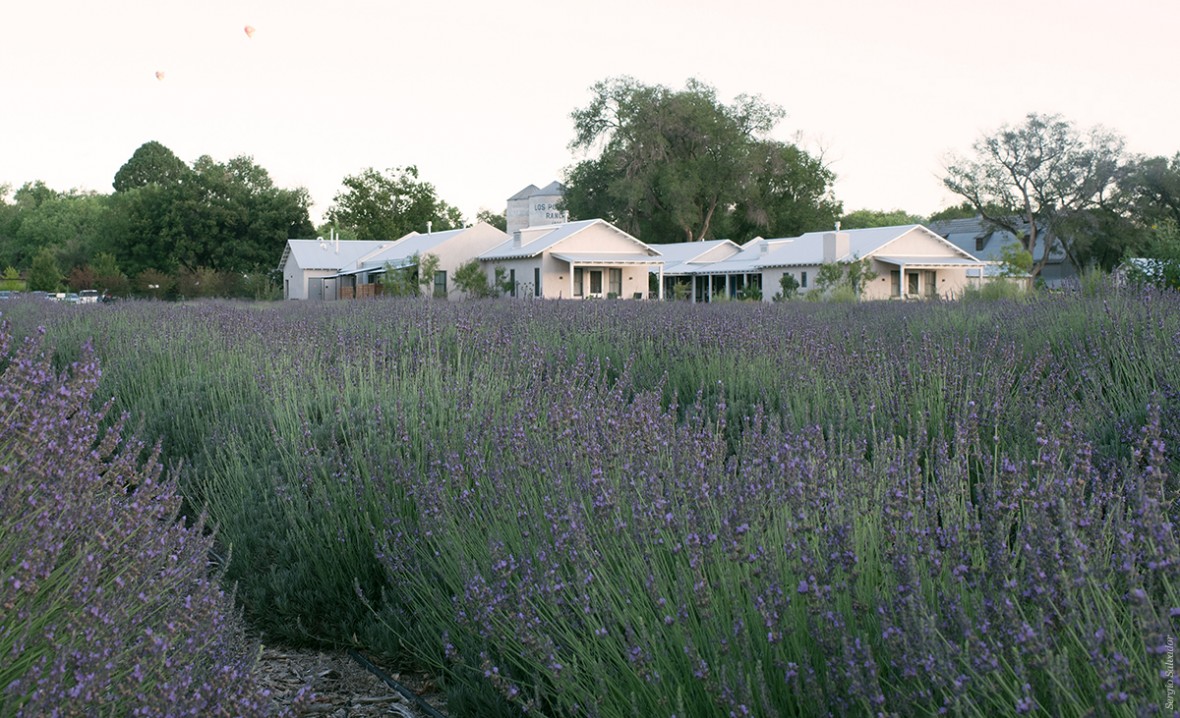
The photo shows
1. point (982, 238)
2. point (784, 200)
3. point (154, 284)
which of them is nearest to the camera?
point (154, 284)

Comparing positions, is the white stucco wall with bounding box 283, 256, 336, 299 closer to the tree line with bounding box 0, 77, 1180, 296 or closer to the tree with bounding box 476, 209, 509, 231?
the tree line with bounding box 0, 77, 1180, 296

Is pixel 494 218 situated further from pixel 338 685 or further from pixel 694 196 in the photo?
pixel 338 685

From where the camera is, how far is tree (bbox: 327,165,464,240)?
72.9 meters

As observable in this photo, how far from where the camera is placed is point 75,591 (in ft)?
7.38

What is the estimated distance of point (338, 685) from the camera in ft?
11.8

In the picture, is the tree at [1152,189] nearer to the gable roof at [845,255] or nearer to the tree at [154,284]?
the gable roof at [845,255]

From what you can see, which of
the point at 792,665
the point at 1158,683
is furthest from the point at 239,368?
the point at 1158,683

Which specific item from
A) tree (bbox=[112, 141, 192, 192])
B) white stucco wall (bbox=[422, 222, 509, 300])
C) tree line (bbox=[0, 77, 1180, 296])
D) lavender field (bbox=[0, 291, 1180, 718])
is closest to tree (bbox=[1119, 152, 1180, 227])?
tree line (bbox=[0, 77, 1180, 296])

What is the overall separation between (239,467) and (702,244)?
47.8 m

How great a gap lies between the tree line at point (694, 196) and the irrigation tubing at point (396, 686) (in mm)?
48702

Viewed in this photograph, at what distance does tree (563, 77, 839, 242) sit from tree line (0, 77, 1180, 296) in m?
0.09

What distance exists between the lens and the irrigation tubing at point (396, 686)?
127 inches

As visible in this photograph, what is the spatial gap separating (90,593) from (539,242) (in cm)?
4074

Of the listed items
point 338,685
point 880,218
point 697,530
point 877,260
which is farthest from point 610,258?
point 880,218
